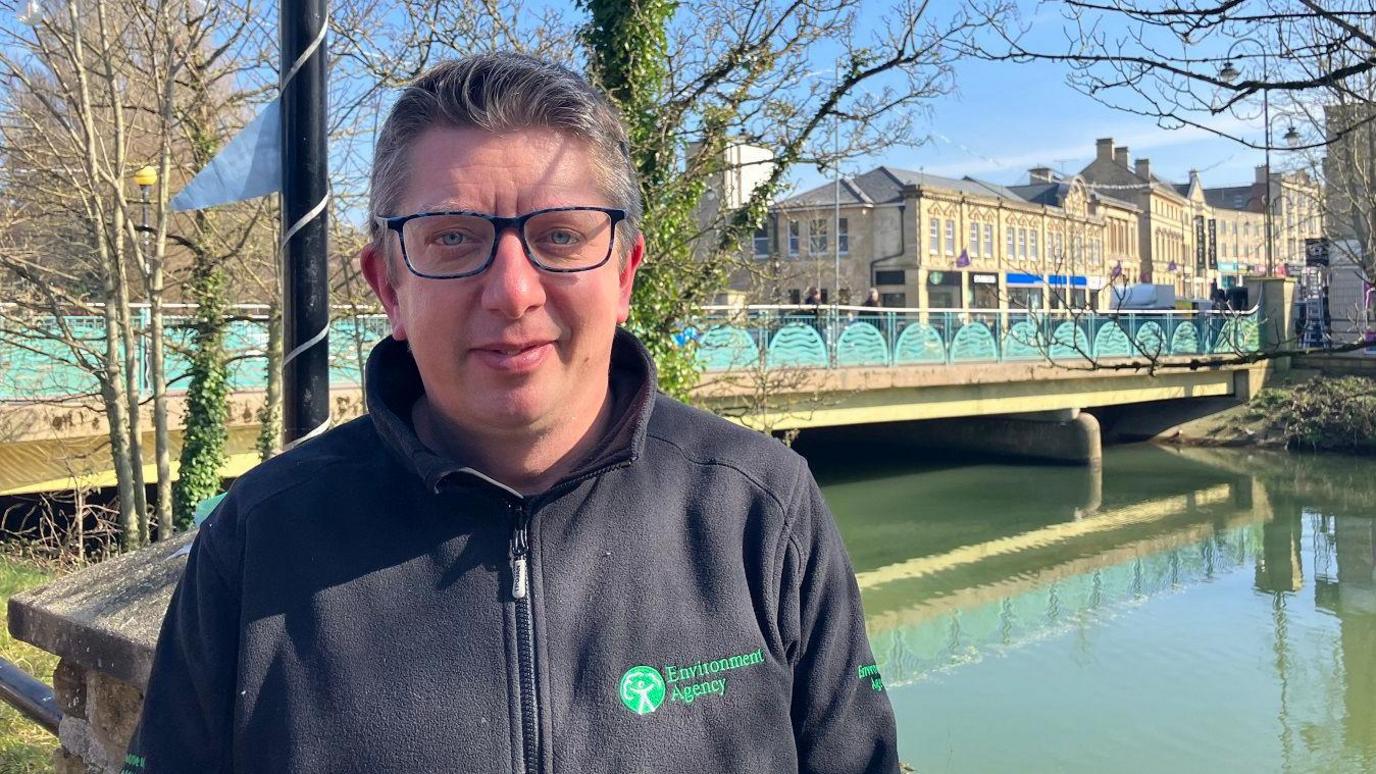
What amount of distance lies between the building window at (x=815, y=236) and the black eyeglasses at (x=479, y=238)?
31550mm

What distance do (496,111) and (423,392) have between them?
470mm

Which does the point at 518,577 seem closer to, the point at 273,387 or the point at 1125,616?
the point at 273,387

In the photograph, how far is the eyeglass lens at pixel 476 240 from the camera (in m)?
1.52

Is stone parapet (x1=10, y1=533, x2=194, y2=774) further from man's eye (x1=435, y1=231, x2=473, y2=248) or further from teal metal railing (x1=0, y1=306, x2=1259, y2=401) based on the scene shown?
teal metal railing (x1=0, y1=306, x2=1259, y2=401)

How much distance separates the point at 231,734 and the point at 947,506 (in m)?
21.9

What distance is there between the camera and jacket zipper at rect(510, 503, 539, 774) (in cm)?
143

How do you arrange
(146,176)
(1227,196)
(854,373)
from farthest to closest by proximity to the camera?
(1227,196) < (854,373) < (146,176)

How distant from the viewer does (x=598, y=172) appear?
1.61 meters

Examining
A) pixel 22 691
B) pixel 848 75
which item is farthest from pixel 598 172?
pixel 848 75

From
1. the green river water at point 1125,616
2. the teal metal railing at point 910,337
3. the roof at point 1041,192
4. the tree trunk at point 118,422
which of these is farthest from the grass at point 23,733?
the roof at point 1041,192

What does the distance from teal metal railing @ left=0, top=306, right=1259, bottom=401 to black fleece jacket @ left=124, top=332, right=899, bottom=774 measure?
11.2 feet

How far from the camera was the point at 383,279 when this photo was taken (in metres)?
1.67

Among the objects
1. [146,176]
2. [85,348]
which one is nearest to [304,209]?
[85,348]

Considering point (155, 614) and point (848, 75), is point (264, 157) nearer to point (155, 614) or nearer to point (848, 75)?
point (155, 614)
